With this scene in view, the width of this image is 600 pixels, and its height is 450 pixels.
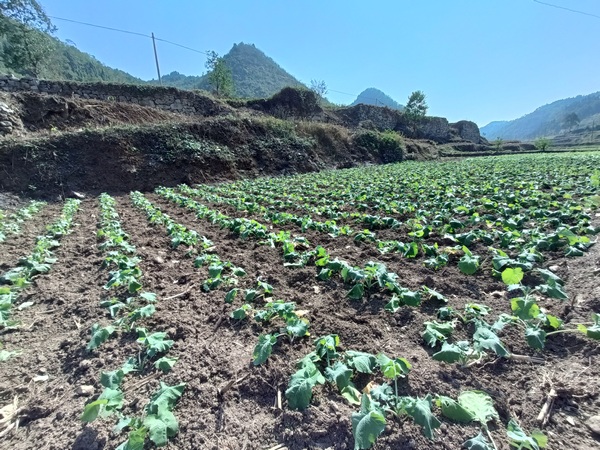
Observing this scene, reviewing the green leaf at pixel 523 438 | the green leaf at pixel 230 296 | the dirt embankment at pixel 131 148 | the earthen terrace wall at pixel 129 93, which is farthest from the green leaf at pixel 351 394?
the earthen terrace wall at pixel 129 93

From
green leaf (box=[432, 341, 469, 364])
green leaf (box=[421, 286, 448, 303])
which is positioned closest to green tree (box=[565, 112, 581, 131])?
green leaf (box=[421, 286, 448, 303])

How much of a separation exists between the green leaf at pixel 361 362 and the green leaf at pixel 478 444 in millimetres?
670

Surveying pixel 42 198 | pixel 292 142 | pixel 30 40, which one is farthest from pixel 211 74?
pixel 42 198

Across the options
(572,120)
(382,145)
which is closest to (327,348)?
(382,145)

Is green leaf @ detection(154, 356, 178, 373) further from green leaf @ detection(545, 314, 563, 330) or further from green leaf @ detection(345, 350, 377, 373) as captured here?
green leaf @ detection(545, 314, 563, 330)

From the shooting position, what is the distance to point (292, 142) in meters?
22.8

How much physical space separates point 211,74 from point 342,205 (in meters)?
44.8

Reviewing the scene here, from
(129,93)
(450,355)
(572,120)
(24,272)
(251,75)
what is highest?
(251,75)

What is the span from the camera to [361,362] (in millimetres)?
2137

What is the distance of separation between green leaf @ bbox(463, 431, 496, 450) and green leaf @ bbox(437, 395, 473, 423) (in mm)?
119

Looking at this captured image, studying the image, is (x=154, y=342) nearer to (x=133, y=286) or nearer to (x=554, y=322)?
(x=133, y=286)

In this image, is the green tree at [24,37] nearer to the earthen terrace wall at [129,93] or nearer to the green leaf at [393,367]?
the earthen terrace wall at [129,93]

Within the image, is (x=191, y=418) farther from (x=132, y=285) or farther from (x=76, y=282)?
(x=76, y=282)

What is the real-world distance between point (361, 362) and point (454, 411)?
2.05ft
